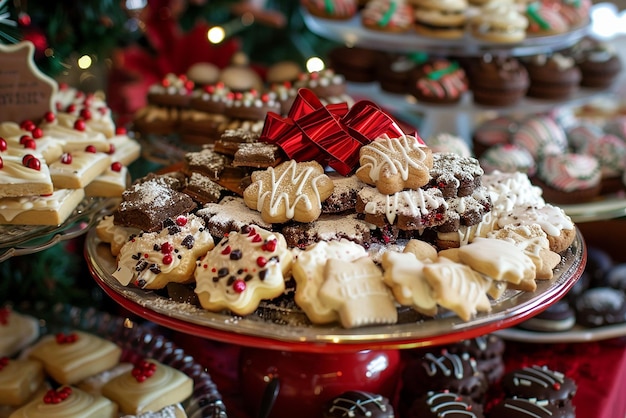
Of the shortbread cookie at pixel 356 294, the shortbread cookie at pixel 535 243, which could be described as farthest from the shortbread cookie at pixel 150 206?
the shortbread cookie at pixel 535 243

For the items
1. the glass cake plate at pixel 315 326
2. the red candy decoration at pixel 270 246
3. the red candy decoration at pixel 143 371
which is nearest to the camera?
the glass cake plate at pixel 315 326

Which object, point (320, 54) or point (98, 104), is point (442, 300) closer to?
point (98, 104)

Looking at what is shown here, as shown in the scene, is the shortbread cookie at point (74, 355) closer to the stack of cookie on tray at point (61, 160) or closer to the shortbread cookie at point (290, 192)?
the stack of cookie on tray at point (61, 160)

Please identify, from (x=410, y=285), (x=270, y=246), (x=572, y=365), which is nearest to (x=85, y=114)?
(x=270, y=246)

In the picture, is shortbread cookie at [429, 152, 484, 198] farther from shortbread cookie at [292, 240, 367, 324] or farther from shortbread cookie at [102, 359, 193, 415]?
shortbread cookie at [102, 359, 193, 415]

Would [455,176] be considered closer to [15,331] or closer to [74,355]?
[74,355]

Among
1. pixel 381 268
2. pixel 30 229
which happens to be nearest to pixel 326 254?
pixel 381 268
